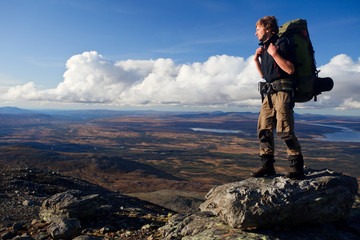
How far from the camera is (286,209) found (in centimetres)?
639

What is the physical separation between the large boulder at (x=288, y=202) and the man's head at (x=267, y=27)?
4.01 m

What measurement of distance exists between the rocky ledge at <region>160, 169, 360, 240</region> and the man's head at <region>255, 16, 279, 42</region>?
4.01m

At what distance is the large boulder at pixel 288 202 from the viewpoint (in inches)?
252

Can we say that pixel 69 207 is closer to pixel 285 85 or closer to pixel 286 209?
pixel 286 209

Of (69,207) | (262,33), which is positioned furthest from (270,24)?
(69,207)

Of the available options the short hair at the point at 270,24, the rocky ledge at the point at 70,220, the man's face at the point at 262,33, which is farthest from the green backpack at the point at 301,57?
the rocky ledge at the point at 70,220

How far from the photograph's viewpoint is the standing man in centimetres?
609

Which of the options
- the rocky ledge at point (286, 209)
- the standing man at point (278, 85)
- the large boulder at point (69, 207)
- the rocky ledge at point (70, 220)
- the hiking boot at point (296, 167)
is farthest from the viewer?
the large boulder at point (69, 207)

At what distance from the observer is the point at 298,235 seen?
21.3 ft

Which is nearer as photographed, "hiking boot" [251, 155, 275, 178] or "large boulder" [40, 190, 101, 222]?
"hiking boot" [251, 155, 275, 178]

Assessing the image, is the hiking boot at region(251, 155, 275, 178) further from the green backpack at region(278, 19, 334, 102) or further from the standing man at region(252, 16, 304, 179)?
the green backpack at region(278, 19, 334, 102)

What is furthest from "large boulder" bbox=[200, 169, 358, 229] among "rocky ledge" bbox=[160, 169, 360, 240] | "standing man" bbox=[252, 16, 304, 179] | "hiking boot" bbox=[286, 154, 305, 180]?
"standing man" bbox=[252, 16, 304, 179]

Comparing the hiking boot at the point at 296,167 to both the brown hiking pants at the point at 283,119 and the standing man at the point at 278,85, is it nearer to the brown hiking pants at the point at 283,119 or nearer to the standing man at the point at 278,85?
the standing man at the point at 278,85

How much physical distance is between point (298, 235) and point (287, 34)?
5348mm
